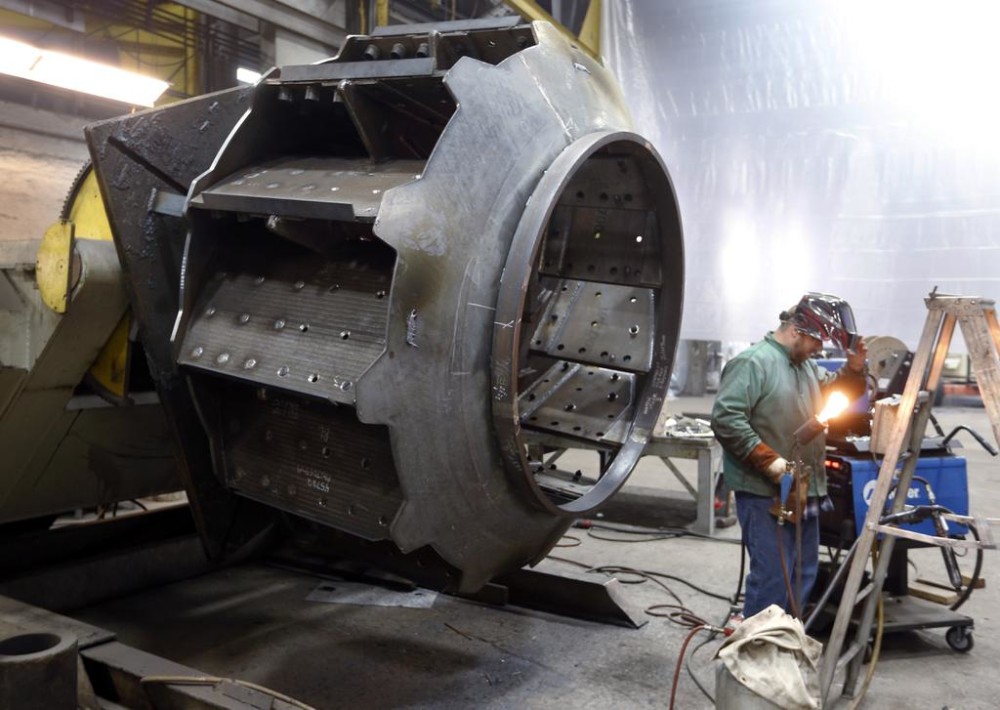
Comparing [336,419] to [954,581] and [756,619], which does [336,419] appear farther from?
[954,581]

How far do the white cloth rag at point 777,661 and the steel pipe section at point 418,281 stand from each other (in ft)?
1.63

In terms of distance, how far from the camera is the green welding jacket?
2861 millimetres

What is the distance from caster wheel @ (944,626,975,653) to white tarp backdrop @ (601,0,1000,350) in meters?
2.39

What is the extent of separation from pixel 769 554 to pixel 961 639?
81 centimetres

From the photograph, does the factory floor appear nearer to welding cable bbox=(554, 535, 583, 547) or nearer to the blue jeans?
the blue jeans

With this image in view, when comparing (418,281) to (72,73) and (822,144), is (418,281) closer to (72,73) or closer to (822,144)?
(72,73)

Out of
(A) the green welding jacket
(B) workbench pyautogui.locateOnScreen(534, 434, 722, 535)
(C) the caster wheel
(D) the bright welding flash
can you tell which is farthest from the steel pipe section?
(B) workbench pyautogui.locateOnScreen(534, 434, 722, 535)

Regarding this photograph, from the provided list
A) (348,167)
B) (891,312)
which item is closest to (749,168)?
(891,312)

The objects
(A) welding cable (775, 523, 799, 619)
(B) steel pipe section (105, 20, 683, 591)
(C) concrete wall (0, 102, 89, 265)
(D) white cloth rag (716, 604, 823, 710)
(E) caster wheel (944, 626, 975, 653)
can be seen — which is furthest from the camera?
(C) concrete wall (0, 102, 89, 265)

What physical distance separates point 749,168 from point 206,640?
414cm

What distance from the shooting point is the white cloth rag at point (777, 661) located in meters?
1.81

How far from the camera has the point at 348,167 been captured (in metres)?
2.00

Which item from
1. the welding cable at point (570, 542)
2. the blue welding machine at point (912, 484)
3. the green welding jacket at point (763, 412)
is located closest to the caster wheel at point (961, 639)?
the blue welding machine at point (912, 484)

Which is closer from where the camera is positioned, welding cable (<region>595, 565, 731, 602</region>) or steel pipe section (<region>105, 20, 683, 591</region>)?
steel pipe section (<region>105, 20, 683, 591</region>)
